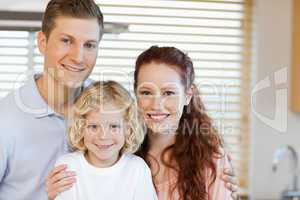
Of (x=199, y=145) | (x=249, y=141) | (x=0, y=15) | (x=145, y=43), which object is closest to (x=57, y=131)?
(x=199, y=145)

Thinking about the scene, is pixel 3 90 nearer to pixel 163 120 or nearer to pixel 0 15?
pixel 0 15

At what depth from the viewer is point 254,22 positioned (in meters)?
2.45

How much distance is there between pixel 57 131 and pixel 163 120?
285 millimetres

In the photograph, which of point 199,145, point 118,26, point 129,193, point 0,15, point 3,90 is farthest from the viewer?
point 3,90

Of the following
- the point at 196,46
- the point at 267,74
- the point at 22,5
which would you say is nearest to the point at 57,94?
the point at 22,5

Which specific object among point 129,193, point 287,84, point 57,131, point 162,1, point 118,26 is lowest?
point 129,193

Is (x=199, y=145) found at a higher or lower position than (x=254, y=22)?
lower

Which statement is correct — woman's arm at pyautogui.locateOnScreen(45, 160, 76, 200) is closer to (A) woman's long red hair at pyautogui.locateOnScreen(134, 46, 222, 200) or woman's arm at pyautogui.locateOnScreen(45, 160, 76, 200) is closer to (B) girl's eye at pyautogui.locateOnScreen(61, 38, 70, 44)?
(A) woman's long red hair at pyautogui.locateOnScreen(134, 46, 222, 200)

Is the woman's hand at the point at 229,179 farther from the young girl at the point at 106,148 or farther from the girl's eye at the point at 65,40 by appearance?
the girl's eye at the point at 65,40

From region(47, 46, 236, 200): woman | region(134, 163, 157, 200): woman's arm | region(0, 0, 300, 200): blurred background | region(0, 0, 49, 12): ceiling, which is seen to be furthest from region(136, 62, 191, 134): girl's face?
region(0, 0, 49, 12): ceiling

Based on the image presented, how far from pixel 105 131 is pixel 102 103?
0.21ft

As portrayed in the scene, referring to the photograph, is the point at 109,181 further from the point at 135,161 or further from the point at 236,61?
the point at 236,61

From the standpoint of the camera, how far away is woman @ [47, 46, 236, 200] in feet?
3.72

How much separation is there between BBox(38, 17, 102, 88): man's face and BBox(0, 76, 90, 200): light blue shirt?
10 cm
